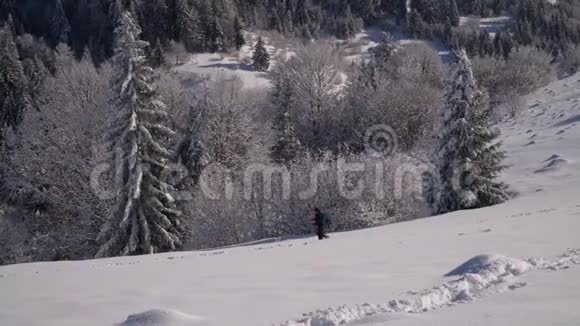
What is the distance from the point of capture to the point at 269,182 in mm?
26797

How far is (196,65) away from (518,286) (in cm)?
7400

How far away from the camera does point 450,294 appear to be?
5.97 meters

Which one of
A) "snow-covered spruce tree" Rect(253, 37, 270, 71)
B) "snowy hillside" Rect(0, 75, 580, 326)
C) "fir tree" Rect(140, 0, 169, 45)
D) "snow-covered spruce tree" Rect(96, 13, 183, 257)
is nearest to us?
"snowy hillside" Rect(0, 75, 580, 326)

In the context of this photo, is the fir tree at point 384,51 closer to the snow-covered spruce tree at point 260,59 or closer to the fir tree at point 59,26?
the snow-covered spruce tree at point 260,59

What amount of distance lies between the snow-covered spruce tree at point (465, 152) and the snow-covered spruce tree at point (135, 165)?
1356 centimetres

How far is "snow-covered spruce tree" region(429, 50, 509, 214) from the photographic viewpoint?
70.6ft

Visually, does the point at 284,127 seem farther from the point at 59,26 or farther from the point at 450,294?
the point at 59,26

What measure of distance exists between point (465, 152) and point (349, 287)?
55.2ft

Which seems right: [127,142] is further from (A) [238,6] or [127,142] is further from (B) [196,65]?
(A) [238,6]

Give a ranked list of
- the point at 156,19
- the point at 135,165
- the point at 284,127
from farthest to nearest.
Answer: the point at 156,19
the point at 284,127
the point at 135,165

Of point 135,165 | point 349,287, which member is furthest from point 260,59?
point 349,287

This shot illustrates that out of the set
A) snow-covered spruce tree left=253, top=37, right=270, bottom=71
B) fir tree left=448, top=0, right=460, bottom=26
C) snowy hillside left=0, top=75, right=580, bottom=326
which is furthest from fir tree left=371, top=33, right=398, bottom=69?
fir tree left=448, top=0, right=460, bottom=26

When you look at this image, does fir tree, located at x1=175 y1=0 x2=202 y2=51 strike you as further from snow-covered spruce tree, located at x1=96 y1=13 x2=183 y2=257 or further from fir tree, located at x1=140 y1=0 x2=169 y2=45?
snow-covered spruce tree, located at x1=96 y1=13 x2=183 y2=257

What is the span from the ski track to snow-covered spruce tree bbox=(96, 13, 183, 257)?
1757cm
